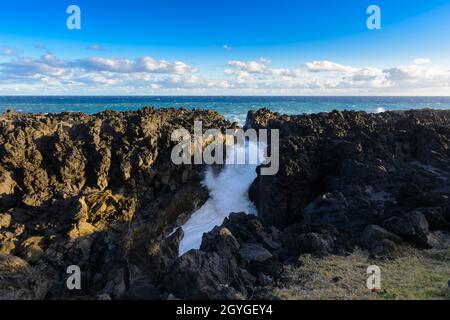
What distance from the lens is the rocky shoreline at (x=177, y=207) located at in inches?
584

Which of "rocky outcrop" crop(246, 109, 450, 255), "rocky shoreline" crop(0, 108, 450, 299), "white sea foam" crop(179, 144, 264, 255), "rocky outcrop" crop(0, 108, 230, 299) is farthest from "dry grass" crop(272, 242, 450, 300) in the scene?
"white sea foam" crop(179, 144, 264, 255)

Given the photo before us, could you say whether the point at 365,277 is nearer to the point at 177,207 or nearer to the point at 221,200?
the point at 177,207

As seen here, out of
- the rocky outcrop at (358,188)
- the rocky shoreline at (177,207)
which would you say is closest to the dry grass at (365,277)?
the rocky shoreline at (177,207)

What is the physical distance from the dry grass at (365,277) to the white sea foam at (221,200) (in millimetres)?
10598

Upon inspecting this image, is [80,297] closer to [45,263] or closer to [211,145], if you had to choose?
[45,263]

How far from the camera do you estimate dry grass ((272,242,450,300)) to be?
12.1 meters

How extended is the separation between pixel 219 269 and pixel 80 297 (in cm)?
652

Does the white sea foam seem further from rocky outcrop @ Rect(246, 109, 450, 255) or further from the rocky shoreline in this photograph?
rocky outcrop @ Rect(246, 109, 450, 255)

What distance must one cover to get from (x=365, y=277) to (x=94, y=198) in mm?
17410

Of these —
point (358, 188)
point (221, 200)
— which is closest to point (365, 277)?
point (358, 188)

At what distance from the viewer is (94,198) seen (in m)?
23.8

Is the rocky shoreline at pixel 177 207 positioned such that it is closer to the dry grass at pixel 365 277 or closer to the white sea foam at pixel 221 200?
the dry grass at pixel 365 277
